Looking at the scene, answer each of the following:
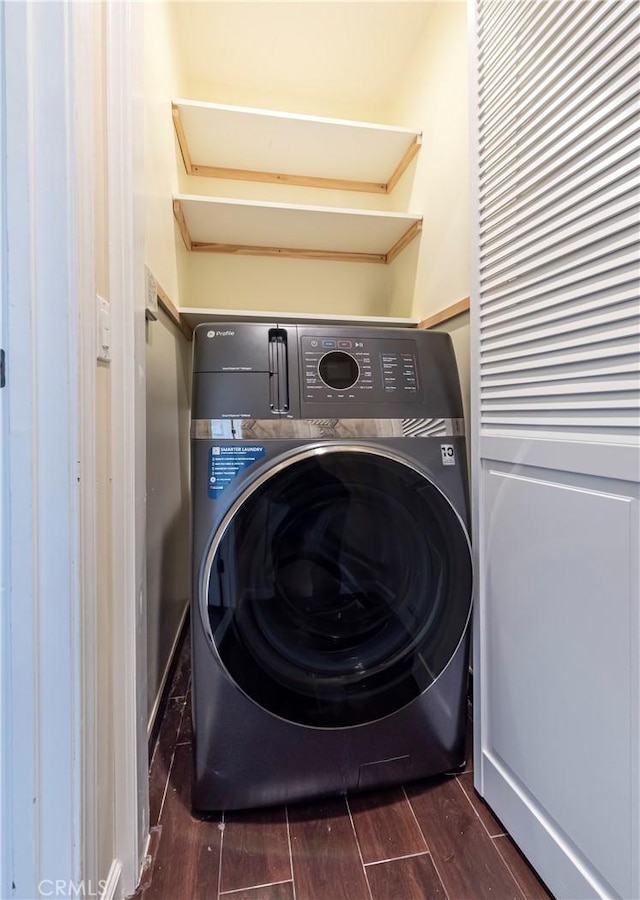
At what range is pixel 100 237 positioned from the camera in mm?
681

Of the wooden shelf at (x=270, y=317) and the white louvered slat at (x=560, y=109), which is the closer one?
the white louvered slat at (x=560, y=109)

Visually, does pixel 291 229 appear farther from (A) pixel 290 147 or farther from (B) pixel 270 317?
(B) pixel 270 317

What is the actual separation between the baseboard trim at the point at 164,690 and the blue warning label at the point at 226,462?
555mm

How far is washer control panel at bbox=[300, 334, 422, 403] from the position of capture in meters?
0.93

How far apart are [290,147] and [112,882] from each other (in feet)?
7.13

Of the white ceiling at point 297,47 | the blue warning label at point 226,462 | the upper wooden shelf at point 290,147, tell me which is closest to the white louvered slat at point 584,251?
the blue warning label at point 226,462

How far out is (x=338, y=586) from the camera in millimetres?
896

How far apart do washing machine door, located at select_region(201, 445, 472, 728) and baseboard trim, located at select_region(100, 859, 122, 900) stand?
1.13 feet

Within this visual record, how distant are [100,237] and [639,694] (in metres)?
1.12

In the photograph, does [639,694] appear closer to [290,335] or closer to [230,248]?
[290,335]

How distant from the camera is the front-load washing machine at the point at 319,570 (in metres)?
0.83

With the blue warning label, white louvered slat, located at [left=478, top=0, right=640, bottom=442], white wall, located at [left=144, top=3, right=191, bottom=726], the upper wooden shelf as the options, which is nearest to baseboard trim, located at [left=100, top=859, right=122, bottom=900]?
white wall, located at [left=144, top=3, right=191, bottom=726]

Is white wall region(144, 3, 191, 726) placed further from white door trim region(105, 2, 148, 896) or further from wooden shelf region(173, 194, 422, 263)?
white door trim region(105, 2, 148, 896)
